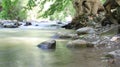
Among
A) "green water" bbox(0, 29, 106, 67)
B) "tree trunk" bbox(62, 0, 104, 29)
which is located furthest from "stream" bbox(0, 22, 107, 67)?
"tree trunk" bbox(62, 0, 104, 29)

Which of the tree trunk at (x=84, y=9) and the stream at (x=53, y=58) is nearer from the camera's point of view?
the stream at (x=53, y=58)

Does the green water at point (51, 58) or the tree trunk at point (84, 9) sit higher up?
the green water at point (51, 58)

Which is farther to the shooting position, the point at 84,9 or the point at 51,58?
the point at 84,9

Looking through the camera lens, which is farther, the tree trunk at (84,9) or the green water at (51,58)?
the tree trunk at (84,9)

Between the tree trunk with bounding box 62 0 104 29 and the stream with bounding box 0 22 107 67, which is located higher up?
the stream with bounding box 0 22 107 67

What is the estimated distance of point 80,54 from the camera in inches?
381

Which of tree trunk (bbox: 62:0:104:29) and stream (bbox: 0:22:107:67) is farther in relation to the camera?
tree trunk (bbox: 62:0:104:29)

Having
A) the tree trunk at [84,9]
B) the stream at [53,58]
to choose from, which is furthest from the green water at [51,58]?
the tree trunk at [84,9]

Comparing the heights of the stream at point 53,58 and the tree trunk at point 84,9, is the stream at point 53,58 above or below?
above

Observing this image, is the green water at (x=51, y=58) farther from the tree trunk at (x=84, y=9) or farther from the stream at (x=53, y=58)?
the tree trunk at (x=84, y=9)

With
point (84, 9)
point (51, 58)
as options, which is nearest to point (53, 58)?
point (51, 58)

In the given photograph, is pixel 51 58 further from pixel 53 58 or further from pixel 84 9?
pixel 84 9

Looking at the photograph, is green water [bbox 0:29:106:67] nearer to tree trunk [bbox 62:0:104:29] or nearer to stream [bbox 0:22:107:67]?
stream [bbox 0:22:107:67]

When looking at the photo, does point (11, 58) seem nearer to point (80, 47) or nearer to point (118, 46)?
point (80, 47)
